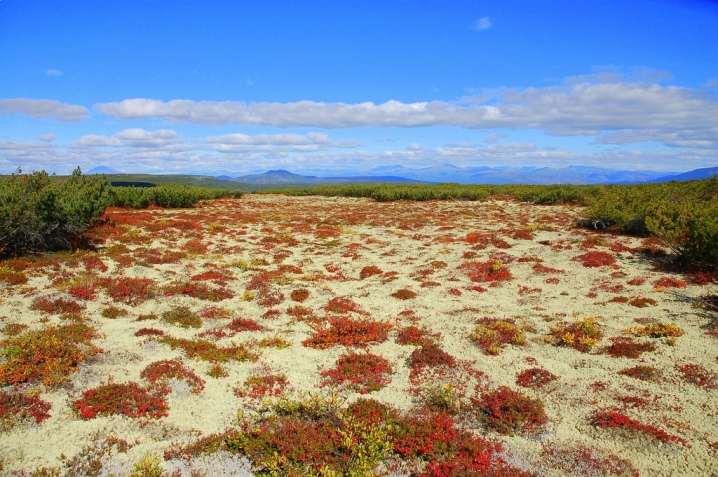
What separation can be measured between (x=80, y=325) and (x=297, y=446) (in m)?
8.79

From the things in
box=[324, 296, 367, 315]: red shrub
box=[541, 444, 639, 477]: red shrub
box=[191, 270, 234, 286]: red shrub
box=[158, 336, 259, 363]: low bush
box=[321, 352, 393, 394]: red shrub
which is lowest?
box=[541, 444, 639, 477]: red shrub

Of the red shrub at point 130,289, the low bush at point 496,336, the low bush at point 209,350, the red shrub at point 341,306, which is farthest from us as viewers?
the red shrub at point 130,289

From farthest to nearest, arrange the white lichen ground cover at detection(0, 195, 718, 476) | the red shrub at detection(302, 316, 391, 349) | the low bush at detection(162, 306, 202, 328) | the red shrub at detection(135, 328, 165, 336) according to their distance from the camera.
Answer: the low bush at detection(162, 306, 202, 328) < the red shrub at detection(135, 328, 165, 336) < the red shrub at detection(302, 316, 391, 349) < the white lichen ground cover at detection(0, 195, 718, 476)

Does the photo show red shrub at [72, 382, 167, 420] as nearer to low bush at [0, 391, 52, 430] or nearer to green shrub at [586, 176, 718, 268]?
low bush at [0, 391, 52, 430]

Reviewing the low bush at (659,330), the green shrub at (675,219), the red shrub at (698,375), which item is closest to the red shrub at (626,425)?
the red shrub at (698,375)

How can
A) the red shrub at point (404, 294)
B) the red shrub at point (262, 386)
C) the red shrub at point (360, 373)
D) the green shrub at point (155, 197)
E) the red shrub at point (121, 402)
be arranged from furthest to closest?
the green shrub at point (155, 197), the red shrub at point (404, 294), the red shrub at point (360, 373), the red shrub at point (262, 386), the red shrub at point (121, 402)

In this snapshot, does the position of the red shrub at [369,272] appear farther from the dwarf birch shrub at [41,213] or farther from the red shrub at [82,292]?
the dwarf birch shrub at [41,213]

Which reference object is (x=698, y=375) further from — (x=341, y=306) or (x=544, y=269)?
(x=341, y=306)

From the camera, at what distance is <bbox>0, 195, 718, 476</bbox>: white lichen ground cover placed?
7.39 meters

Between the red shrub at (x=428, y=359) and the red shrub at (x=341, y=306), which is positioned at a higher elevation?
the red shrub at (x=341, y=306)

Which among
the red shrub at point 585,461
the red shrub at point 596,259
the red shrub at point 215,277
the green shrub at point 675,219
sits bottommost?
the red shrub at point 585,461

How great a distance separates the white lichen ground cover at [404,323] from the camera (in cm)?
739

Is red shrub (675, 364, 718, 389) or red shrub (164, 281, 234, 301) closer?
red shrub (675, 364, 718, 389)

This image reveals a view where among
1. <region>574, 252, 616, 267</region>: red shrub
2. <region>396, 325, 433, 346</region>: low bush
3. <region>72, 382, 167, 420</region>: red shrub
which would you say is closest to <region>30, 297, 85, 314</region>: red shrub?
<region>72, 382, 167, 420</region>: red shrub
